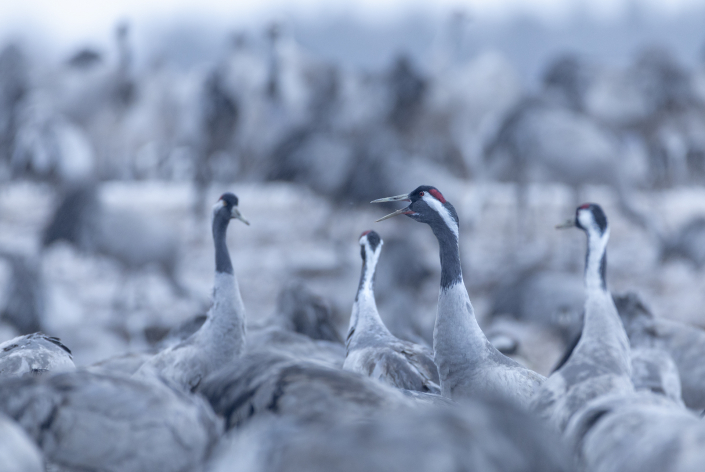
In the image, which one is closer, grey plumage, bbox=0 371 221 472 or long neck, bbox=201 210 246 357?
grey plumage, bbox=0 371 221 472

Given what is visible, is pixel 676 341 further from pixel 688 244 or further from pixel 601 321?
pixel 688 244

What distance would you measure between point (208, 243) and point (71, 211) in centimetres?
238

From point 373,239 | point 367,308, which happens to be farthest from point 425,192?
point 373,239

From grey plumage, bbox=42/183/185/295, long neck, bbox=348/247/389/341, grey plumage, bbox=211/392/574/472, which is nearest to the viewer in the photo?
grey plumage, bbox=211/392/574/472

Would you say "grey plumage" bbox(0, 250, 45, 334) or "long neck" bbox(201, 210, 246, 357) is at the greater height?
"long neck" bbox(201, 210, 246, 357)

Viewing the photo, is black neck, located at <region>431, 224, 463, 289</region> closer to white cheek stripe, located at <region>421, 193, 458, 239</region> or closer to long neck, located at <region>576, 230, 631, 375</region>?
white cheek stripe, located at <region>421, 193, 458, 239</region>

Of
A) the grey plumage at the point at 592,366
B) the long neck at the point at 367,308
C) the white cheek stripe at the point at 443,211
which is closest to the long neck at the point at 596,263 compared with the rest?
the grey plumage at the point at 592,366

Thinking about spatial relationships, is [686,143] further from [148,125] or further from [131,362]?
[131,362]

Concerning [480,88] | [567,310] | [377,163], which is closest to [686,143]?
[480,88]

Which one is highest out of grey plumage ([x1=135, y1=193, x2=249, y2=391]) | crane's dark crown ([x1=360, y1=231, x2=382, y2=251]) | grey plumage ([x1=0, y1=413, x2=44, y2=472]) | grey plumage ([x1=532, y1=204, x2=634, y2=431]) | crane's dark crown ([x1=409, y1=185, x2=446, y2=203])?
crane's dark crown ([x1=409, y1=185, x2=446, y2=203])

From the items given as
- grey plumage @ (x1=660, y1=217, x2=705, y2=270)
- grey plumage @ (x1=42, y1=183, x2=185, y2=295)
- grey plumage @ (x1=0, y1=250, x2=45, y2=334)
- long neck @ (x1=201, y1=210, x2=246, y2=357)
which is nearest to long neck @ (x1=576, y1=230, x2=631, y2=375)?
long neck @ (x1=201, y1=210, x2=246, y2=357)

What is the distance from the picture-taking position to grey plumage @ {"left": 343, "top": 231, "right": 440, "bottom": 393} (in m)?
3.24

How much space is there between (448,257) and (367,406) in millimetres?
1139

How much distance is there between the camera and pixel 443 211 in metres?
3.28
